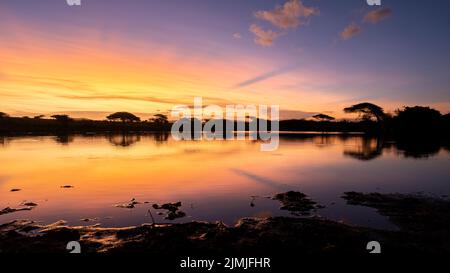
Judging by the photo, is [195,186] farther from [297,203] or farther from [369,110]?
[369,110]

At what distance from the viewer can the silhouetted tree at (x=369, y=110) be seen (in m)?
105

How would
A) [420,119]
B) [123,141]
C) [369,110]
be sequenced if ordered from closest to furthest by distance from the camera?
[123,141], [420,119], [369,110]

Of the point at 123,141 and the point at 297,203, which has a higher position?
the point at 123,141

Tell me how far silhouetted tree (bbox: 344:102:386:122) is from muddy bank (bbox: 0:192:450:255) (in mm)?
106691

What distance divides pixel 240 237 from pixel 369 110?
114 meters

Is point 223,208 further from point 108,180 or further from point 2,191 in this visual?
point 2,191

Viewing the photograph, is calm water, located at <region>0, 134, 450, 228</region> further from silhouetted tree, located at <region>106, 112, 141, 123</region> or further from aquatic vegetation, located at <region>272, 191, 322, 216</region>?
silhouetted tree, located at <region>106, 112, 141, 123</region>

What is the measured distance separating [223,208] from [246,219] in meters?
1.91

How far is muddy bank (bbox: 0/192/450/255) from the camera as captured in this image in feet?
24.2

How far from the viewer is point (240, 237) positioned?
8.28 meters

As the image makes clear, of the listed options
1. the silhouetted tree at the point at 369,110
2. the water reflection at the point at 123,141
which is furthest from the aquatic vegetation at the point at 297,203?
the silhouetted tree at the point at 369,110

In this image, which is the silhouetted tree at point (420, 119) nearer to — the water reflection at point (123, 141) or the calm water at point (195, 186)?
the calm water at point (195, 186)

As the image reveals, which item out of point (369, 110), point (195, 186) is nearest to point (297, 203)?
point (195, 186)
